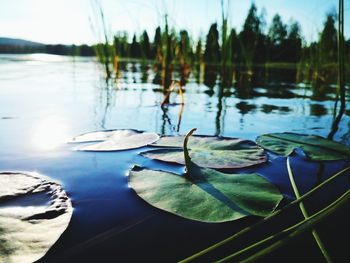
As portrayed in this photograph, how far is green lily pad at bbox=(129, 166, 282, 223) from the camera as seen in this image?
0.60 metres

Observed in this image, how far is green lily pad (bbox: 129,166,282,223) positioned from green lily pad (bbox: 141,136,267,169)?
0.11 m

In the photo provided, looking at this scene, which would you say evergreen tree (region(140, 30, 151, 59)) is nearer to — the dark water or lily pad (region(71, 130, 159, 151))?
the dark water

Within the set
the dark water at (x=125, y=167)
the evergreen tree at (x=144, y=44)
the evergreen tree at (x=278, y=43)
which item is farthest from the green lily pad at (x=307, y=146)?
the evergreen tree at (x=278, y=43)

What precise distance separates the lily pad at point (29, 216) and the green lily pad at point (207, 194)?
197 millimetres

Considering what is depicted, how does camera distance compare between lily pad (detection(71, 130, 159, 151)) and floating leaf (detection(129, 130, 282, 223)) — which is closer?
floating leaf (detection(129, 130, 282, 223))

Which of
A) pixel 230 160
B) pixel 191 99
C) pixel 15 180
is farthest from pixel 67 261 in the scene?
pixel 191 99

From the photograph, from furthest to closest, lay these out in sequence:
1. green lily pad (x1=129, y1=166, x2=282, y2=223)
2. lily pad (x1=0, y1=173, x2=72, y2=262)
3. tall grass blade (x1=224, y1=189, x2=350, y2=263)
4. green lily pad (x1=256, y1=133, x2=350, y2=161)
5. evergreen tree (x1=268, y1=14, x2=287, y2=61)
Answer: evergreen tree (x1=268, y1=14, x2=287, y2=61) < green lily pad (x1=256, y1=133, x2=350, y2=161) < green lily pad (x1=129, y1=166, x2=282, y2=223) < lily pad (x1=0, y1=173, x2=72, y2=262) < tall grass blade (x1=224, y1=189, x2=350, y2=263)

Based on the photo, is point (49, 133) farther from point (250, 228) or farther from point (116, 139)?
point (250, 228)

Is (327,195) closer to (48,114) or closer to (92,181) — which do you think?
(92,181)

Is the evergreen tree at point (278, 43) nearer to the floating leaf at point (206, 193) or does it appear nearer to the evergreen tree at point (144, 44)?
the evergreen tree at point (144, 44)

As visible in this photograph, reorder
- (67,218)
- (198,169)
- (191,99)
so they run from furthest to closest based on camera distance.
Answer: (191,99) < (198,169) < (67,218)

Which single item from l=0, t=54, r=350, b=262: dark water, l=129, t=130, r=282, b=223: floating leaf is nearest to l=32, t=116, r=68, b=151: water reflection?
l=0, t=54, r=350, b=262: dark water

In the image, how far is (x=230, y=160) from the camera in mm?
920

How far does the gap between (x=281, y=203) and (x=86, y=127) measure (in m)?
1.04
